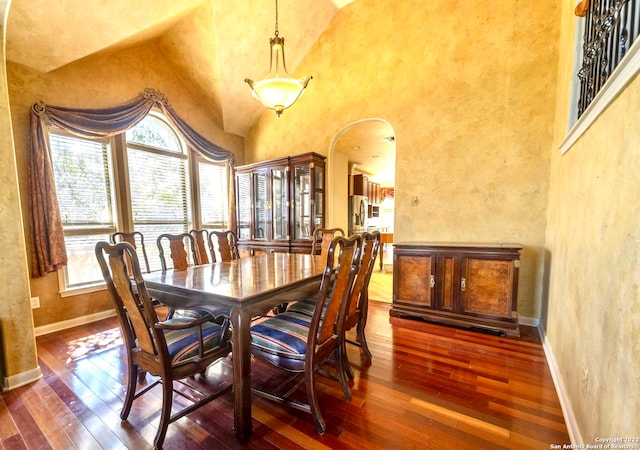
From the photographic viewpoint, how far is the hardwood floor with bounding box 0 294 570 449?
139 cm

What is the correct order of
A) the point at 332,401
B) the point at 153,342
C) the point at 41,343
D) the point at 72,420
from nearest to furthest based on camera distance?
the point at 153,342 → the point at 72,420 → the point at 332,401 → the point at 41,343

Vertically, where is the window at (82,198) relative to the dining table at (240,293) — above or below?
above

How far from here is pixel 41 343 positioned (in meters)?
2.53

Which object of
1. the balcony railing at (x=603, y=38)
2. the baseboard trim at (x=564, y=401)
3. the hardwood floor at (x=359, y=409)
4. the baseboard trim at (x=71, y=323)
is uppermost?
the balcony railing at (x=603, y=38)

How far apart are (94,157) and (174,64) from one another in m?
1.74

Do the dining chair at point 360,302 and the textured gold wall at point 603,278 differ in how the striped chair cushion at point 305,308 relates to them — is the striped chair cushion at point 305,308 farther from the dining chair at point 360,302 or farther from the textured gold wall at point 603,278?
the textured gold wall at point 603,278

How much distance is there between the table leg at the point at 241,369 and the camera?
1348mm

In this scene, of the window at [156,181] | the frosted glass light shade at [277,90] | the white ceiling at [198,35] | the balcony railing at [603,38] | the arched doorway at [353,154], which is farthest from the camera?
the arched doorway at [353,154]

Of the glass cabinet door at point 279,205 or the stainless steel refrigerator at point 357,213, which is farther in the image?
the stainless steel refrigerator at point 357,213

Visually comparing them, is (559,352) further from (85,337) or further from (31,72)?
(31,72)

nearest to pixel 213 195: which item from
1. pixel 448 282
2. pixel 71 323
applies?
pixel 71 323

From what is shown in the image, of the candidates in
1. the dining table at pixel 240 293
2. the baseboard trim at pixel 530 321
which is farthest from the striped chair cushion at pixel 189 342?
the baseboard trim at pixel 530 321

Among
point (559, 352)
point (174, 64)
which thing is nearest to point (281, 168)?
point (174, 64)

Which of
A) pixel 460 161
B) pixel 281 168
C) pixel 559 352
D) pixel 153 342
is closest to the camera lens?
pixel 153 342
